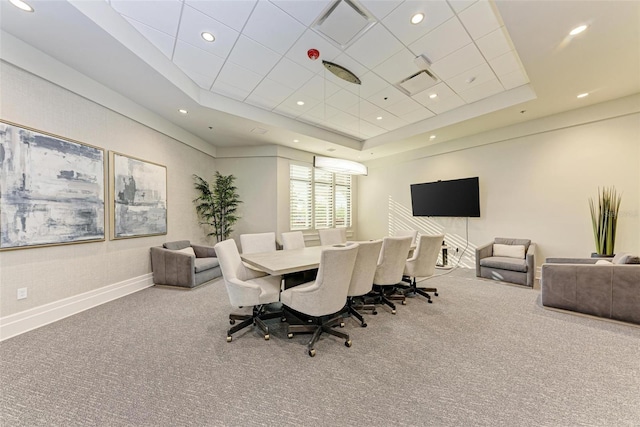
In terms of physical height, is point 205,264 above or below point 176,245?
below

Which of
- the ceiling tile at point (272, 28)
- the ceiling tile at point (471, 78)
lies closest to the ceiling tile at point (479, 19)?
the ceiling tile at point (471, 78)

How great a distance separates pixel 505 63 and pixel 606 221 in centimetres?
307

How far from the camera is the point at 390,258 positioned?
10.4ft

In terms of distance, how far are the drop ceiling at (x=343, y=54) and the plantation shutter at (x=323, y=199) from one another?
2.59 meters

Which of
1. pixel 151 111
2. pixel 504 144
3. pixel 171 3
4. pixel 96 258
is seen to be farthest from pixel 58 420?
pixel 504 144

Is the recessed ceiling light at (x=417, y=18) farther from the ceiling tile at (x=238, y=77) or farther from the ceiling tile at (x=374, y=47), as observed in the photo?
the ceiling tile at (x=238, y=77)

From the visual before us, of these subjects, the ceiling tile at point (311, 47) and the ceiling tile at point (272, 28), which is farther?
the ceiling tile at point (311, 47)

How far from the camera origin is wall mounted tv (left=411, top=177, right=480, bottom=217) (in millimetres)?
5316

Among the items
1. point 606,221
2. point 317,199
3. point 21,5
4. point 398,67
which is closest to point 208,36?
point 21,5

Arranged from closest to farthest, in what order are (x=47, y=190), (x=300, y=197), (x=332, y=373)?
(x=332, y=373)
(x=47, y=190)
(x=300, y=197)

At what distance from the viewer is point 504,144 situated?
5.07 meters

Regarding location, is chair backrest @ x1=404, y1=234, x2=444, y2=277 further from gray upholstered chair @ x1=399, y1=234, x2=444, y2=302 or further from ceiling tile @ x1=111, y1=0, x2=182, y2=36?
ceiling tile @ x1=111, y1=0, x2=182, y2=36

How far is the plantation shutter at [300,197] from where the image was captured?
664cm

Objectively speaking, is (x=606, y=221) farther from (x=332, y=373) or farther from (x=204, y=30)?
(x=204, y=30)
